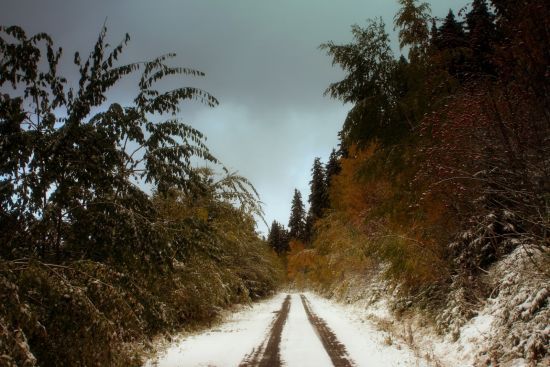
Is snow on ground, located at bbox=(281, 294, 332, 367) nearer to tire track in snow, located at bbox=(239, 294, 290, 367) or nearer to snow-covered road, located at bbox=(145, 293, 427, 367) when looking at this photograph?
snow-covered road, located at bbox=(145, 293, 427, 367)

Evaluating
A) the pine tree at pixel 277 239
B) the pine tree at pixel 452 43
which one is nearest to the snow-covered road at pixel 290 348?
the pine tree at pixel 452 43

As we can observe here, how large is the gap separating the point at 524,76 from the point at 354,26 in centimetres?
680

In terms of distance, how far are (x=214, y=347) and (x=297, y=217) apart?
218ft

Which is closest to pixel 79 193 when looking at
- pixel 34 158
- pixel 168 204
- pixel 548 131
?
pixel 34 158

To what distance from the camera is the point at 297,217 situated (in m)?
77.6

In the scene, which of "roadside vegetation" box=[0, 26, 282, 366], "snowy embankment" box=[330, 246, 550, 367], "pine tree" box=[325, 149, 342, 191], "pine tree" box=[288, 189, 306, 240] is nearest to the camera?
"roadside vegetation" box=[0, 26, 282, 366]

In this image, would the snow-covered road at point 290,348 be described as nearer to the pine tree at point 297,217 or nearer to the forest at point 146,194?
the forest at point 146,194

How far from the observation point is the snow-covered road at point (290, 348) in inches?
354

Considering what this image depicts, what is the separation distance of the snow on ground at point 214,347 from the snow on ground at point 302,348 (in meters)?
0.90

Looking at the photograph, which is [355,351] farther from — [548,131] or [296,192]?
[296,192]

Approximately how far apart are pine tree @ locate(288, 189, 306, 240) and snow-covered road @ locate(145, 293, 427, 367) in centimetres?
6057

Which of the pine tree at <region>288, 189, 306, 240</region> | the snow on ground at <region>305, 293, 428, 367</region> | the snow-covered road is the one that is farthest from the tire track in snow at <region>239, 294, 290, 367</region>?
the pine tree at <region>288, 189, 306, 240</region>

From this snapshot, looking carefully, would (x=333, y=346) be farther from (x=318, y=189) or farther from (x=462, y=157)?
(x=318, y=189)

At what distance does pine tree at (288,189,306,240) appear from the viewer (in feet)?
249
